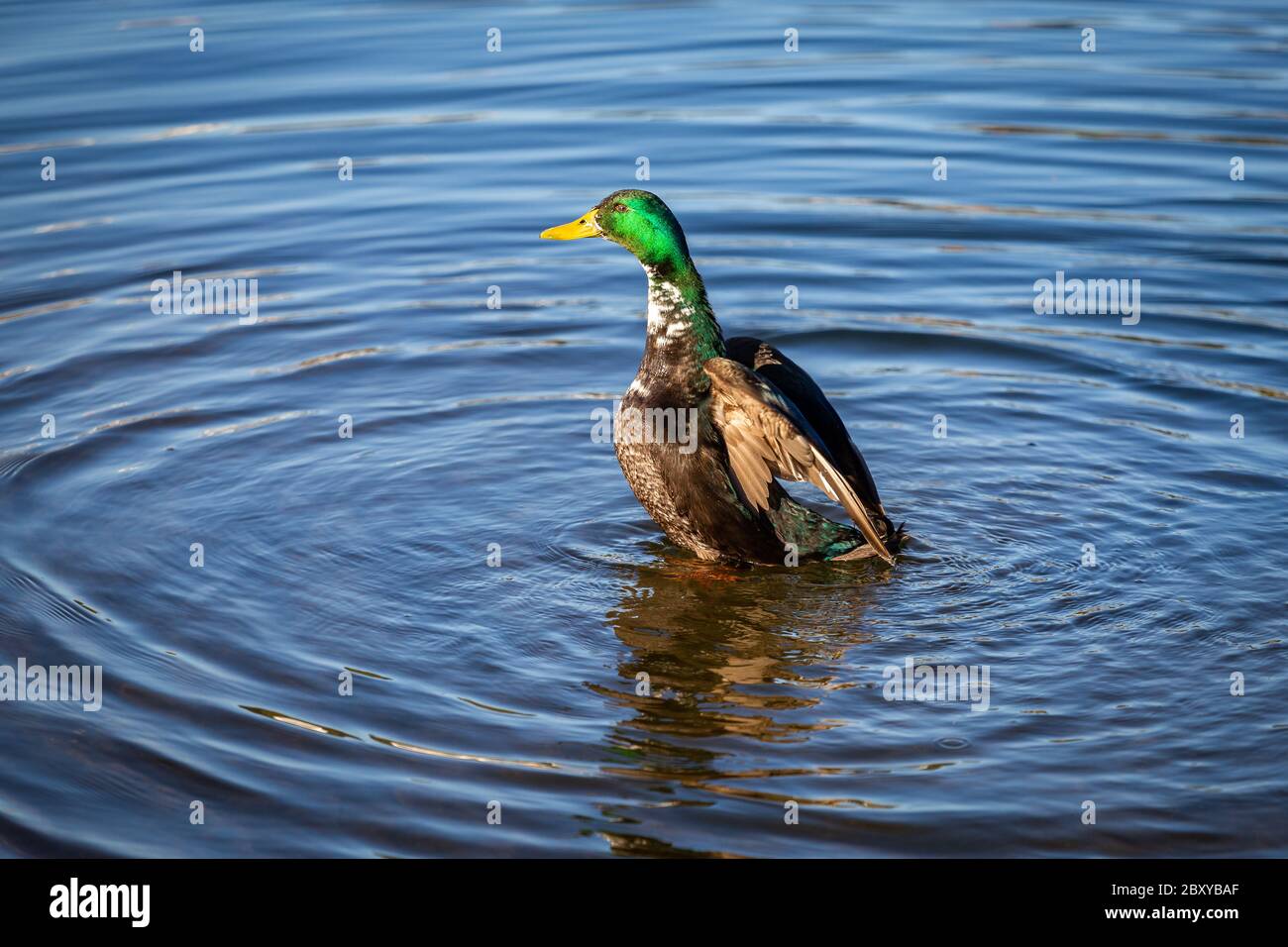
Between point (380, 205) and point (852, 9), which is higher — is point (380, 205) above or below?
below

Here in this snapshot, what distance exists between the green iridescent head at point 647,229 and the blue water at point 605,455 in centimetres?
136

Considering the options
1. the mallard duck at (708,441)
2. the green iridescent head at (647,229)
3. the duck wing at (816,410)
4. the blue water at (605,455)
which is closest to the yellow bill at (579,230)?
the mallard duck at (708,441)

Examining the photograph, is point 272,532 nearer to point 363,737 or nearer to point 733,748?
point 363,737

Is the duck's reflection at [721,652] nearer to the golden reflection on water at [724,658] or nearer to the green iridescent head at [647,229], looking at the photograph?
the golden reflection on water at [724,658]

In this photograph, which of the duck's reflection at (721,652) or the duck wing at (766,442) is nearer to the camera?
the duck's reflection at (721,652)

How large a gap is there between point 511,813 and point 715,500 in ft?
6.63

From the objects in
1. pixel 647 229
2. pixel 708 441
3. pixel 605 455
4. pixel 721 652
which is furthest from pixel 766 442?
pixel 605 455

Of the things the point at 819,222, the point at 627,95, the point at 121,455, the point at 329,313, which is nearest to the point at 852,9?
the point at 627,95

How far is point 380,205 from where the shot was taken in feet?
38.7

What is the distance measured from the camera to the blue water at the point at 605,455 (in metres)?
5.20

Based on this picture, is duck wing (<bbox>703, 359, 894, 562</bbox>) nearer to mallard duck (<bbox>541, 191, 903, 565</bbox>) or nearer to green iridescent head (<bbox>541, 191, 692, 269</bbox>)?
mallard duck (<bbox>541, 191, 903, 565</bbox>)

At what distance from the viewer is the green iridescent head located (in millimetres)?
6609
